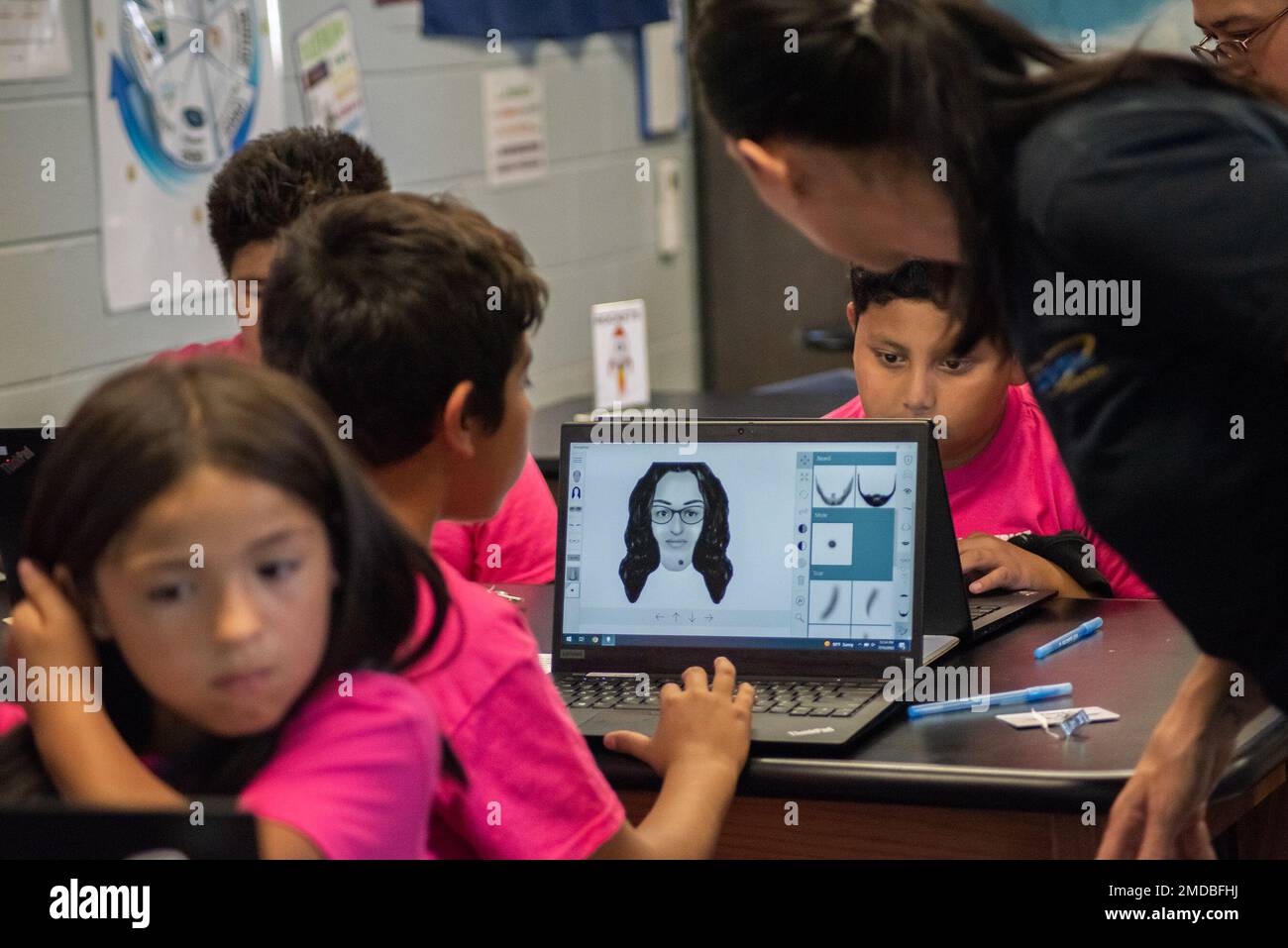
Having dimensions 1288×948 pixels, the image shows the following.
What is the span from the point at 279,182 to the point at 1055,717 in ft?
4.09

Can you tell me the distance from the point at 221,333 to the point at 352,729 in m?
2.10

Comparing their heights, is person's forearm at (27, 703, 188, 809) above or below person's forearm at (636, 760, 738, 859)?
above

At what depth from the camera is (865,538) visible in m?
1.58

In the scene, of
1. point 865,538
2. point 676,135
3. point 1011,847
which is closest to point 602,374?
point 676,135

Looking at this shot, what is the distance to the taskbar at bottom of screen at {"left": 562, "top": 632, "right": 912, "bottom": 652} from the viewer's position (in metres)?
1.57

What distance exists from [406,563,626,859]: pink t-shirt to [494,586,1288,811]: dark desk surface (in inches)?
9.5

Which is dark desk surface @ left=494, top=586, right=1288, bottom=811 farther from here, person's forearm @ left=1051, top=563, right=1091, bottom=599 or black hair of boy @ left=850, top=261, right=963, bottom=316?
black hair of boy @ left=850, top=261, right=963, bottom=316

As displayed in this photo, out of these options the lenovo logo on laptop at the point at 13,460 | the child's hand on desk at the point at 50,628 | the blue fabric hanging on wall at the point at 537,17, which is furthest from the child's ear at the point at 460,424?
the blue fabric hanging on wall at the point at 537,17

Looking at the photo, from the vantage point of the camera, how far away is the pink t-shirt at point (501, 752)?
3.82 ft

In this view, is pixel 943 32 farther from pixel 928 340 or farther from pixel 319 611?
pixel 928 340

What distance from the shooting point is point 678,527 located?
1.63 m

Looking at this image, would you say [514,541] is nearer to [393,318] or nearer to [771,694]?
[771,694]

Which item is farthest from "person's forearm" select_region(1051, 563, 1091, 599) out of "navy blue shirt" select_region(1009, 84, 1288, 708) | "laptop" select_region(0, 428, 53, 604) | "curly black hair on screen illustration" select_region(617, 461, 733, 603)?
"laptop" select_region(0, 428, 53, 604)

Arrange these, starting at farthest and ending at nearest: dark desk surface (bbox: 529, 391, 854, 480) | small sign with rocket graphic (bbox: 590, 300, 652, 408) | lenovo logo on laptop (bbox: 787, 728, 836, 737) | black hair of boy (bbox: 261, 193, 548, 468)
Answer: small sign with rocket graphic (bbox: 590, 300, 652, 408) < dark desk surface (bbox: 529, 391, 854, 480) < lenovo logo on laptop (bbox: 787, 728, 836, 737) < black hair of boy (bbox: 261, 193, 548, 468)
